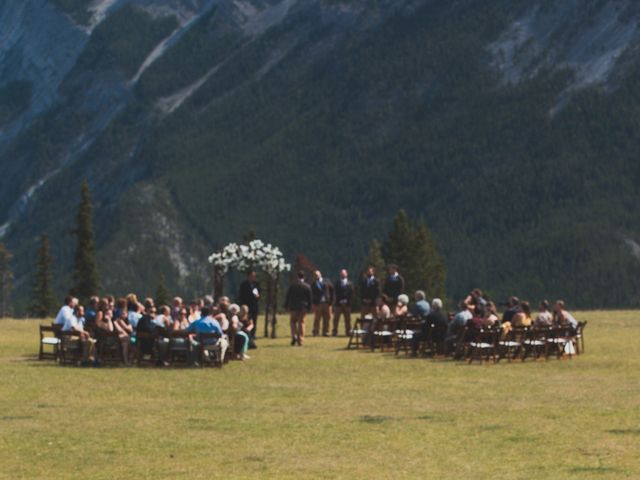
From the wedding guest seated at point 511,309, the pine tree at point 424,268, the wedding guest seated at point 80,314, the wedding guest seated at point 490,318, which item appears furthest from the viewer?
the pine tree at point 424,268

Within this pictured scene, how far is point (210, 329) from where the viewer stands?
40.4 meters

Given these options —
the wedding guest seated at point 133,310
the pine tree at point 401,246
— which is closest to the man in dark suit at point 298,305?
the wedding guest seated at point 133,310

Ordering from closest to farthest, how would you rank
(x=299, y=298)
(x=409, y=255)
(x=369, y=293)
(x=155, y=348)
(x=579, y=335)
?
1. (x=155, y=348)
2. (x=579, y=335)
3. (x=299, y=298)
4. (x=369, y=293)
5. (x=409, y=255)

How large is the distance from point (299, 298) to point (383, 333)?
3451 millimetres

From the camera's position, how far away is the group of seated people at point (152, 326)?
40156mm

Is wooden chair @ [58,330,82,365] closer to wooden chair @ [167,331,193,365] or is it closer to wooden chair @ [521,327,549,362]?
wooden chair @ [167,331,193,365]

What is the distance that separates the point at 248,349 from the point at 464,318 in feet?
24.5

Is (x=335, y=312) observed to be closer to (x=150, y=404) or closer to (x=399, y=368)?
(x=399, y=368)

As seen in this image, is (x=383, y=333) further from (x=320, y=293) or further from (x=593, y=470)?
(x=593, y=470)

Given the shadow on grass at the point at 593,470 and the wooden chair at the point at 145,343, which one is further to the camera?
the wooden chair at the point at 145,343

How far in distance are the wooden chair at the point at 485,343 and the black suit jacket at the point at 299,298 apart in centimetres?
773

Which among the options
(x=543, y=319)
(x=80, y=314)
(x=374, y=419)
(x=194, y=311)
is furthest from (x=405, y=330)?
(x=374, y=419)

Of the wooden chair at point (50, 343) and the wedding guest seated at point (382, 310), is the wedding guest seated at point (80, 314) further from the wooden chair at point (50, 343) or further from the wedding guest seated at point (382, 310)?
the wedding guest seated at point (382, 310)

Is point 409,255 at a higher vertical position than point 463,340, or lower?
higher
